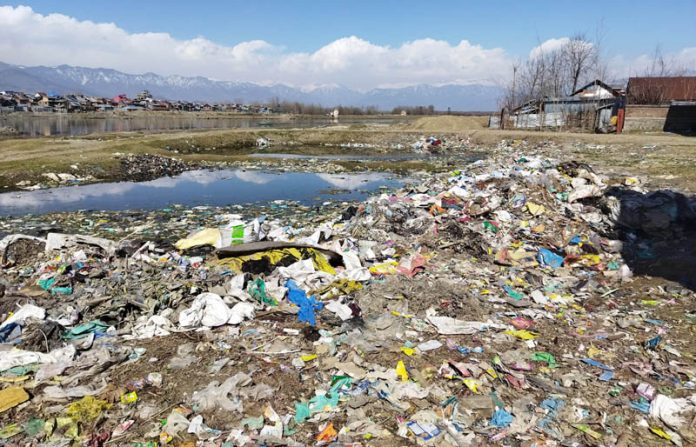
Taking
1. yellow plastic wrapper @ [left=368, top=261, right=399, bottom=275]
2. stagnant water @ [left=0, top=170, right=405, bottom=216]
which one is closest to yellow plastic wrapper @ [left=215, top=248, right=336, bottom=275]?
yellow plastic wrapper @ [left=368, top=261, right=399, bottom=275]

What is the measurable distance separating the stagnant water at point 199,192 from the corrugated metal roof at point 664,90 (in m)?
29.8

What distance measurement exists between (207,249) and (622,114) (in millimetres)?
29794

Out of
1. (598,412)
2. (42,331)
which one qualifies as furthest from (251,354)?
(598,412)

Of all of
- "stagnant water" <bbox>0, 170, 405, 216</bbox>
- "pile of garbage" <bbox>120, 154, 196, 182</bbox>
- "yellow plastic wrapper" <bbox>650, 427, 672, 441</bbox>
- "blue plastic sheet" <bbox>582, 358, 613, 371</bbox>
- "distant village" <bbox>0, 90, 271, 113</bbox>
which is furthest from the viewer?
"distant village" <bbox>0, 90, 271, 113</bbox>

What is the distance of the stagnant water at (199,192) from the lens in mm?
13578

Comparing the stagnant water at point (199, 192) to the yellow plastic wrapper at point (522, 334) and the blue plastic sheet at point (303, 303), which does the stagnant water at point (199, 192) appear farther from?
the yellow plastic wrapper at point (522, 334)

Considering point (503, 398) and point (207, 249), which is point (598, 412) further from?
point (207, 249)

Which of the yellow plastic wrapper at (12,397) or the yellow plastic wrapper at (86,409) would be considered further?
the yellow plastic wrapper at (12,397)

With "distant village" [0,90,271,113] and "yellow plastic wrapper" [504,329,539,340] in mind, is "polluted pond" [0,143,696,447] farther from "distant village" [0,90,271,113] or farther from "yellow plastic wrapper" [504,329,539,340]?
"distant village" [0,90,271,113]

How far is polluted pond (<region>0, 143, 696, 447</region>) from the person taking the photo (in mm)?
3543

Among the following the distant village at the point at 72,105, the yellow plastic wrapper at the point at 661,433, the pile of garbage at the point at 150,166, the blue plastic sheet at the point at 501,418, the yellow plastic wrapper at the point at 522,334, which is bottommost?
the blue plastic sheet at the point at 501,418

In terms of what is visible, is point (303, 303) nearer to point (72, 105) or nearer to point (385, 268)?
point (385, 268)

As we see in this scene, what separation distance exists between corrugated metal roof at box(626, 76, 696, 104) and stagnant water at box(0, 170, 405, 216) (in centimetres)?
2978

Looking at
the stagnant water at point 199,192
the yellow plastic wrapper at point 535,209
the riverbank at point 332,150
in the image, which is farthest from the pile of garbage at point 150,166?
the yellow plastic wrapper at point 535,209
